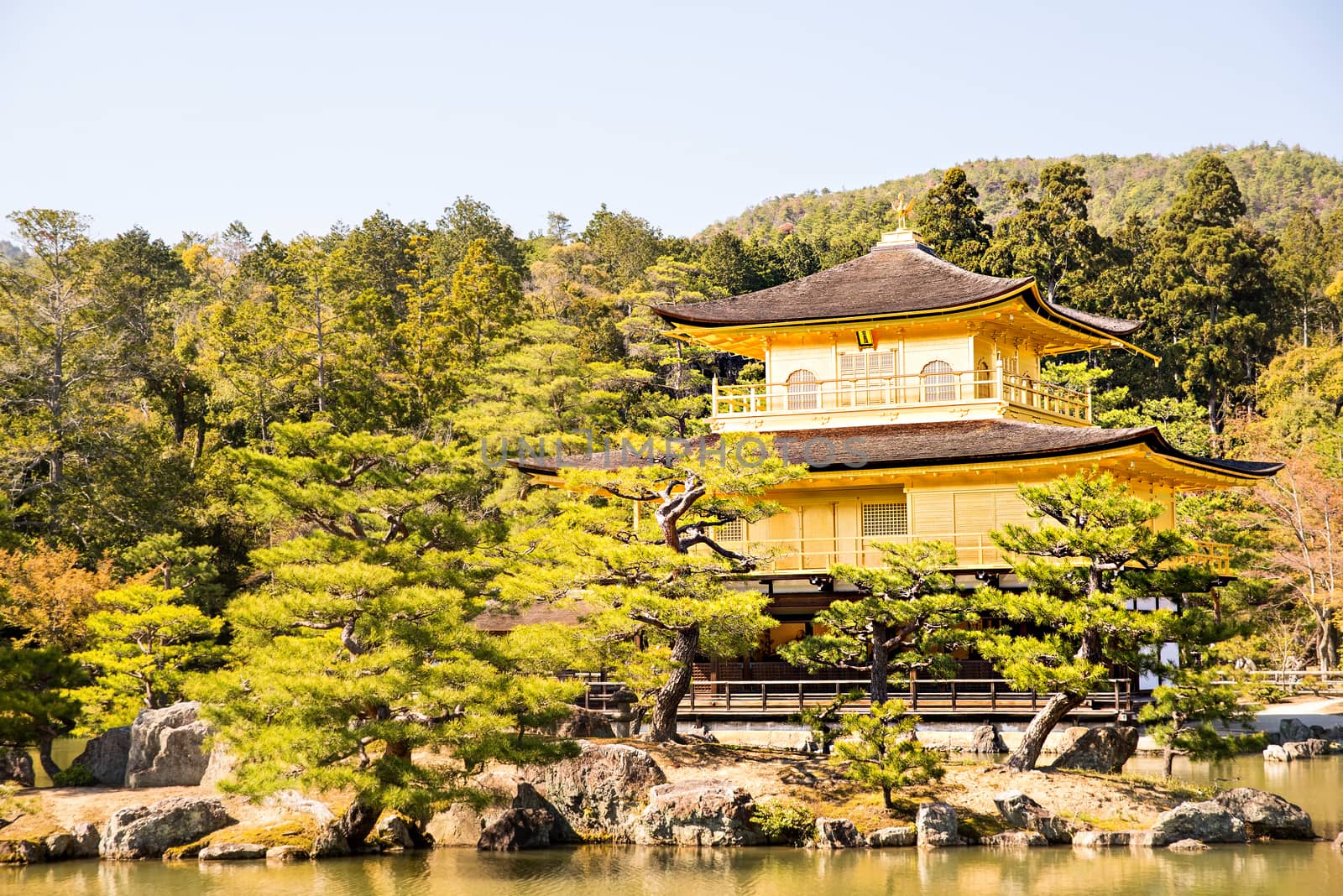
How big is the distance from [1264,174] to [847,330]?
98.8 meters

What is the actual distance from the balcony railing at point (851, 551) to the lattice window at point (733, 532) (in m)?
0.14

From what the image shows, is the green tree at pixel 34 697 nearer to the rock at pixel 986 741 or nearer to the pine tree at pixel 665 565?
the pine tree at pixel 665 565

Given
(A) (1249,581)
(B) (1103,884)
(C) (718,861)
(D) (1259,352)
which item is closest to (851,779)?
(C) (718,861)

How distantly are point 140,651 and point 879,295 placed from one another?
17.4 metres

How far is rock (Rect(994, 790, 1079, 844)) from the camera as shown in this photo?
747 inches

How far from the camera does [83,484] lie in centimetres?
4172

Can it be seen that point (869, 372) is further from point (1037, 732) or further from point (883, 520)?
point (1037, 732)

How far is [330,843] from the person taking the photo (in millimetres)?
18703

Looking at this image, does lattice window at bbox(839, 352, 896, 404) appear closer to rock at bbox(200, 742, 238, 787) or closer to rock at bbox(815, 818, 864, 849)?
rock at bbox(815, 818, 864, 849)

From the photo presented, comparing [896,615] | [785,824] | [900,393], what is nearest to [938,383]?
[900,393]

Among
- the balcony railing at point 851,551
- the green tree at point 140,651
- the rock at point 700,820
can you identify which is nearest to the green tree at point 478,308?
the green tree at point 140,651

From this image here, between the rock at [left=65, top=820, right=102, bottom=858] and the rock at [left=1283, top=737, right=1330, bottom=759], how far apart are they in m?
23.2

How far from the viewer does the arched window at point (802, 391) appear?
1218 inches

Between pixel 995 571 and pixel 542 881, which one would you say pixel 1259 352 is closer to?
Answer: pixel 995 571
